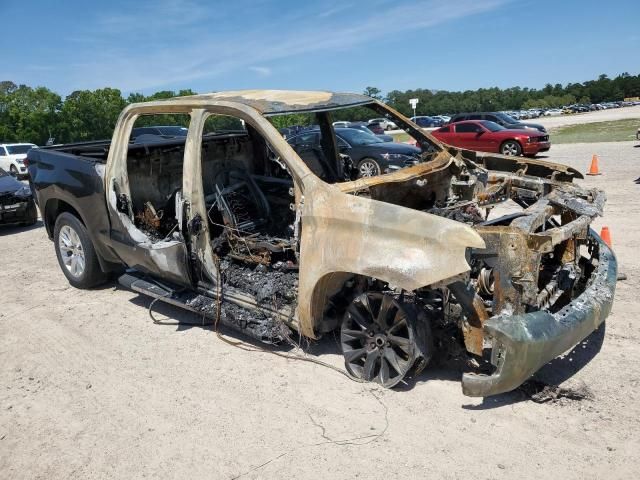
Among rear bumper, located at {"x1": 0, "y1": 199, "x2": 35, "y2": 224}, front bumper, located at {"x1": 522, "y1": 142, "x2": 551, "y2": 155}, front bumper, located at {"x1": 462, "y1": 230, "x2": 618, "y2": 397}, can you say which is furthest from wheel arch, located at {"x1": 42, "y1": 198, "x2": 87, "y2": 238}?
front bumper, located at {"x1": 522, "y1": 142, "x2": 551, "y2": 155}

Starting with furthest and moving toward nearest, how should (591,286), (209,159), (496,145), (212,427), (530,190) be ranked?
(496,145) < (209,159) < (530,190) < (591,286) < (212,427)

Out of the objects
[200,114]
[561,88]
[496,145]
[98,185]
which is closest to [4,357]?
[98,185]

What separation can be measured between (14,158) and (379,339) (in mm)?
22137

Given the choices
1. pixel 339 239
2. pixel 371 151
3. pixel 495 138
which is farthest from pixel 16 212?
pixel 495 138

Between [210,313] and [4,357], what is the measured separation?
187 centimetres

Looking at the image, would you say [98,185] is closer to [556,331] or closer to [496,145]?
[556,331]

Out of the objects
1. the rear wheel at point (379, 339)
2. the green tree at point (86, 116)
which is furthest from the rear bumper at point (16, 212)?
the green tree at point (86, 116)

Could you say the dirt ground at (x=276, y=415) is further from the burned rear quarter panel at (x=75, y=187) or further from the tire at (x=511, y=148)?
the tire at (x=511, y=148)

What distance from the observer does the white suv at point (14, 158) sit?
21000mm

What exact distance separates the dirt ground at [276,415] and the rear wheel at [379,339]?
13cm

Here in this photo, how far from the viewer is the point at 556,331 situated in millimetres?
3096

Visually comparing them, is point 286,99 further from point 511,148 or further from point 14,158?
point 14,158

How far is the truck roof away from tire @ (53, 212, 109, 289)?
76.2 inches

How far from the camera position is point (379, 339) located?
3.64 meters
